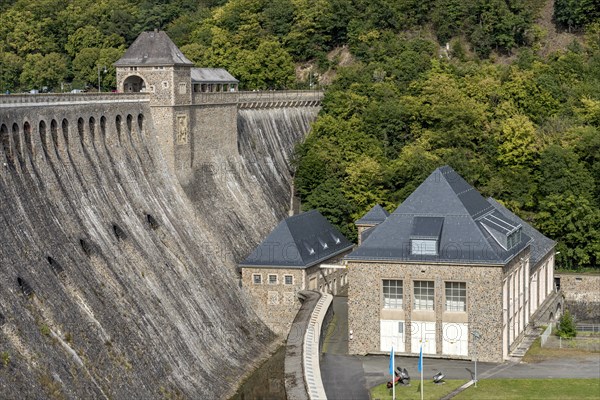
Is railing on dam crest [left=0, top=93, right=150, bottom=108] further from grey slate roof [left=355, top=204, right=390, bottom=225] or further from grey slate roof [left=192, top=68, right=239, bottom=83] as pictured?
grey slate roof [left=192, top=68, right=239, bottom=83]

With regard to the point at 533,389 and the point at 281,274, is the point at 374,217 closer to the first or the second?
the point at 281,274

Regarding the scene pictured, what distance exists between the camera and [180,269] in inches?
2547

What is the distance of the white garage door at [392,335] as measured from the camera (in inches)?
2298

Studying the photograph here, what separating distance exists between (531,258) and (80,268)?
27.7 metres

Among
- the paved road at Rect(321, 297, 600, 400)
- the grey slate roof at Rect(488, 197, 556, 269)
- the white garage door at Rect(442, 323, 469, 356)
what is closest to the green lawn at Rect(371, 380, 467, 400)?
the paved road at Rect(321, 297, 600, 400)

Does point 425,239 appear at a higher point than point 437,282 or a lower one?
higher

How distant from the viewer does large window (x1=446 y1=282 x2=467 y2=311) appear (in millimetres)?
57906

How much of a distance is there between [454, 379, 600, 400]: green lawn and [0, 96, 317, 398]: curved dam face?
1385 cm

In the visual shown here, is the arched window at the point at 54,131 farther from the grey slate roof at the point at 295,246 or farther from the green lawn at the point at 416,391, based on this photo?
the green lawn at the point at 416,391

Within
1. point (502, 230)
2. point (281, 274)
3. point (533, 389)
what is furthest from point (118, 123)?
point (533, 389)

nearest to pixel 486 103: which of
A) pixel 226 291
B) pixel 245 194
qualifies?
pixel 245 194

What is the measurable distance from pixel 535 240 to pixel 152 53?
26984mm

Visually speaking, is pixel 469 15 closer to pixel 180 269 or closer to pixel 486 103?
pixel 486 103

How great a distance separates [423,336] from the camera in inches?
2283
